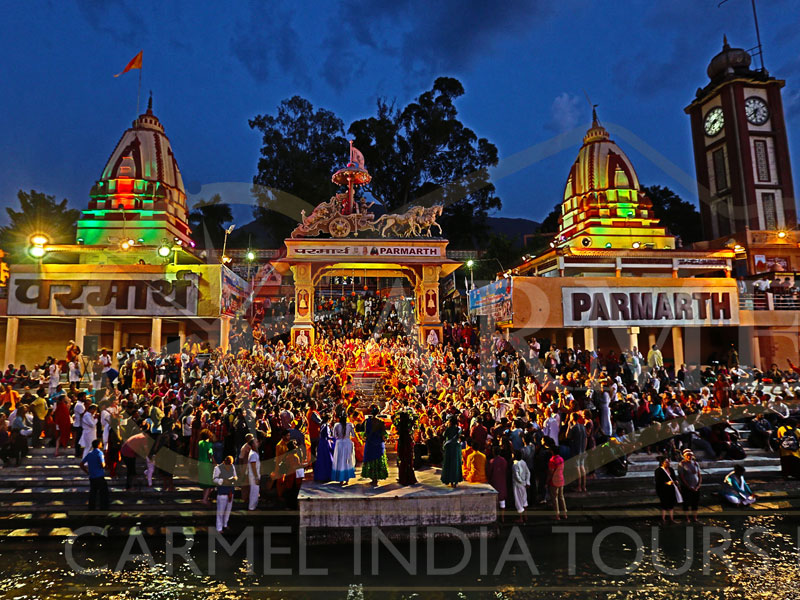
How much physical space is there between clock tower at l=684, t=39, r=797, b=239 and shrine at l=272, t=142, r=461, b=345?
832 inches

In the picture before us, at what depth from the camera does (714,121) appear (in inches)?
1400

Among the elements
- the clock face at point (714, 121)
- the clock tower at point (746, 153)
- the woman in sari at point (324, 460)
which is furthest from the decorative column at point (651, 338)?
the woman in sari at point (324, 460)

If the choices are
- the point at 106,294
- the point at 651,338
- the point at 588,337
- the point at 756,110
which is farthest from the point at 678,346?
the point at 106,294

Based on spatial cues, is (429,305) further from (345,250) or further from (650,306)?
(650,306)

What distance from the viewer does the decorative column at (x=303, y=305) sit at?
73.6 ft

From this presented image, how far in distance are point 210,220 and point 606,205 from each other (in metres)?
32.3

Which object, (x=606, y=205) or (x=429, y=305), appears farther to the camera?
(x=606, y=205)

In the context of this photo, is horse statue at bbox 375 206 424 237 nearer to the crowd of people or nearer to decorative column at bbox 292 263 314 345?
decorative column at bbox 292 263 314 345

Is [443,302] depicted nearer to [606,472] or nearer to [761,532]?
[606,472]

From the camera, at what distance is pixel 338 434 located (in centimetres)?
1020

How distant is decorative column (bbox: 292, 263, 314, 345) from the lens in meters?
22.4

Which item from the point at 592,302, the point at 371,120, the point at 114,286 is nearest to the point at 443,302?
the point at 592,302

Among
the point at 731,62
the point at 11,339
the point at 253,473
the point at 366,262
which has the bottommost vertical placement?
the point at 253,473

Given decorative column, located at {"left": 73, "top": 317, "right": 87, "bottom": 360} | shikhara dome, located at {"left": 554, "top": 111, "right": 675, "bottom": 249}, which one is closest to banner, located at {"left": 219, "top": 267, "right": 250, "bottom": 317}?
decorative column, located at {"left": 73, "top": 317, "right": 87, "bottom": 360}
